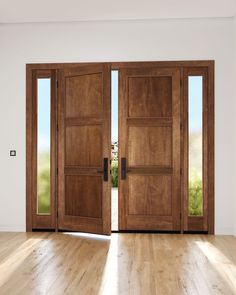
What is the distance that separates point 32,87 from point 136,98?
146 cm

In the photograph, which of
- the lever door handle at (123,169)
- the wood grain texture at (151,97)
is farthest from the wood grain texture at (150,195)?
the wood grain texture at (151,97)

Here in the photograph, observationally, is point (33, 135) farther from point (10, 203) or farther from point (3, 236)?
point (3, 236)

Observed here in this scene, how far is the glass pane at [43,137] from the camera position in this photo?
5.59 metres

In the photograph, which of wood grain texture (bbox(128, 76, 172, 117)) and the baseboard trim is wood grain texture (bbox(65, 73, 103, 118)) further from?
the baseboard trim

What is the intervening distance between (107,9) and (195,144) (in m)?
2.10

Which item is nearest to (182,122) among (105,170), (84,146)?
(105,170)

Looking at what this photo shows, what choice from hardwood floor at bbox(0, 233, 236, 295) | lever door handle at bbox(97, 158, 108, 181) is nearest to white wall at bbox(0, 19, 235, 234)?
hardwood floor at bbox(0, 233, 236, 295)

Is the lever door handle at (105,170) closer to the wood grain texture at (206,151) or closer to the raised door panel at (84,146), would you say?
the raised door panel at (84,146)

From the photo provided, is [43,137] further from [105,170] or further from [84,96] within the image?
[105,170]

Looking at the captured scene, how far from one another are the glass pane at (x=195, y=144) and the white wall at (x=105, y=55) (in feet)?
0.76

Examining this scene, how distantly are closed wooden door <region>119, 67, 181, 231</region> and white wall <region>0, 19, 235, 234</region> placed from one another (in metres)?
0.36

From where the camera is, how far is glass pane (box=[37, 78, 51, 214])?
18.4 ft

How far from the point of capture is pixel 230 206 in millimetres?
5348

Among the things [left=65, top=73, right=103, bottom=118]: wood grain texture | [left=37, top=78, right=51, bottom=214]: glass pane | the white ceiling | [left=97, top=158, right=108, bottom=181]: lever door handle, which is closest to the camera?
the white ceiling
